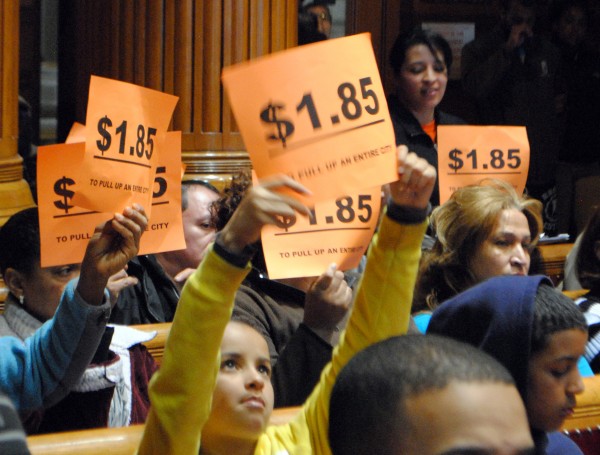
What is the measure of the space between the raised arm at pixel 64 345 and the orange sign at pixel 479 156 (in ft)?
5.42

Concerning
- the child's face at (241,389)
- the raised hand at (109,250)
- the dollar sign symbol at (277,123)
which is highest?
the dollar sign symbol at (277,123)

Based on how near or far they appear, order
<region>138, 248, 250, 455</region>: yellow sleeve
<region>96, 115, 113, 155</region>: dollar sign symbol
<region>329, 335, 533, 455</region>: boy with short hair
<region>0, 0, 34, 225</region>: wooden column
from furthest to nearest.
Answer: <region>0, 0, 34, 225</region>: wooden column, <region>96, 115, 113, 155</region>: dollar sign symbol, <region>138, 248, 250, 455</region>: yellow sleeve, <region>329, 335, 533, 455</region>: boy with short hair

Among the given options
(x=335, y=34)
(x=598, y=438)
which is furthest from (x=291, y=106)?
(x=335, y=34)

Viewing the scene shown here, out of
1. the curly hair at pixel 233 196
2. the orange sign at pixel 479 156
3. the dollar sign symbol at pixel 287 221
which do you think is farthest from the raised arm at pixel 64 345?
the orange sign at pixel 479 156

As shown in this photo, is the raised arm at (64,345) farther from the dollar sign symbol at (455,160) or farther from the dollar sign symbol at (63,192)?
the dollar sign symbol at (455,160)

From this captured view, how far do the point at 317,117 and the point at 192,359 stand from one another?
618mm

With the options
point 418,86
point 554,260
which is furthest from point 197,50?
point 554,260

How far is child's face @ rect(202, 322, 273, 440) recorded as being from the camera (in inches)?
84.1

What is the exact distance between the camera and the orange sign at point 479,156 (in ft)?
13.1

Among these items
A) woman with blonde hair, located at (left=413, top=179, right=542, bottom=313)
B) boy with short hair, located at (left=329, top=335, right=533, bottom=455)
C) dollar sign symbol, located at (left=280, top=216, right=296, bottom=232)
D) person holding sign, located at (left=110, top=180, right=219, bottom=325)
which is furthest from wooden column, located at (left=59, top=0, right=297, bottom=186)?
boy with short hair, located at (left=329, top=335, right=533, bottom=455)

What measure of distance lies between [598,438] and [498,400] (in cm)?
168

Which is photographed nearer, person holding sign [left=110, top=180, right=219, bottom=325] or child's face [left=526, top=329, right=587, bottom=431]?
child's face [left=526, top=329, right=587, bottom=431]

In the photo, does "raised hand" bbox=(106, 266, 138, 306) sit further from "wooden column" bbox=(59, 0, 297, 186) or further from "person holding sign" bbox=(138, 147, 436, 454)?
"wooden column" bbox=(59, 0, 297, 186)

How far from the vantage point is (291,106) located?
214cm
